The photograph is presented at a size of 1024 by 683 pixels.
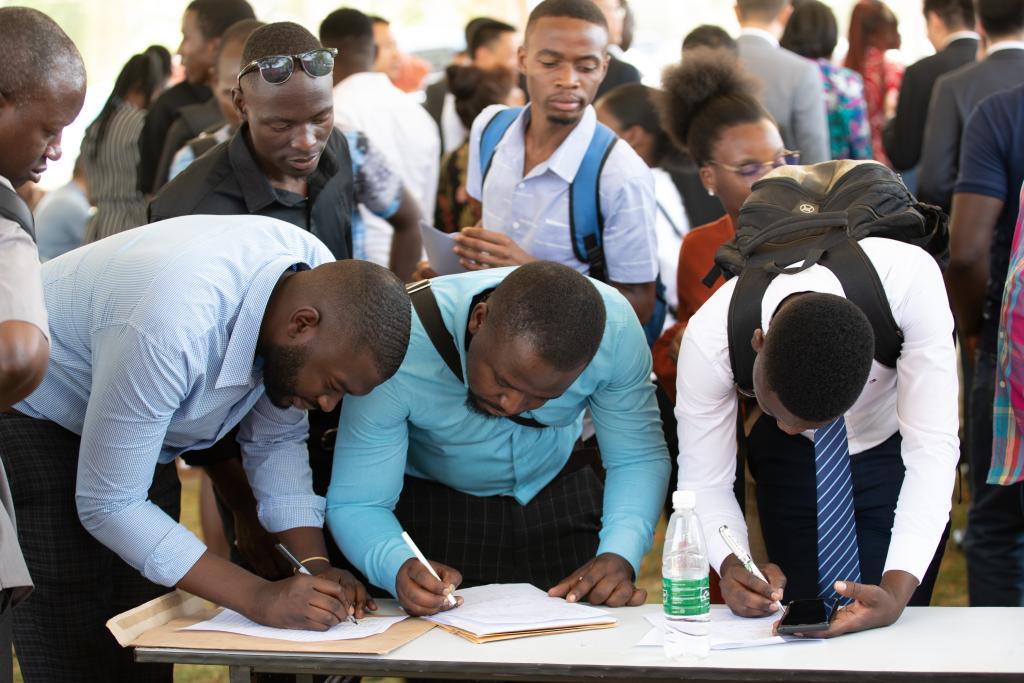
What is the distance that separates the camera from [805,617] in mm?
2164

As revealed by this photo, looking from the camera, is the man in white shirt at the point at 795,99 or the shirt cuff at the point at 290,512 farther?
the man in white shirt at the point at 795,99

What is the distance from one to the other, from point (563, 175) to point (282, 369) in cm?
119

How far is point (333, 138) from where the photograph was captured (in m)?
3.29

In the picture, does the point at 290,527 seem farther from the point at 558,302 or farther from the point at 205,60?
the point at 205,60

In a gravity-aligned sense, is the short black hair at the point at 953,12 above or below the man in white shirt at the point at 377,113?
above

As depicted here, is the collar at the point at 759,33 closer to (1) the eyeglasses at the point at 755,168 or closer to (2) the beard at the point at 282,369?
(1) the eyeglasses at the point at 755,168

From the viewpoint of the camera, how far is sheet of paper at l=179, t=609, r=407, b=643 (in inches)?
88.1

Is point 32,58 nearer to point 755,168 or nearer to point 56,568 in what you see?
point 56,568

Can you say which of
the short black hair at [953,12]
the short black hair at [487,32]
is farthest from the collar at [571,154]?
the short black hair at [487,32]

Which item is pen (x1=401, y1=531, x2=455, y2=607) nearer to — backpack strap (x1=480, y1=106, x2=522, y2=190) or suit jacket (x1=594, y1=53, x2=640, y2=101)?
backpack strap (x1=480, y1=106, x2=522, y2=190)

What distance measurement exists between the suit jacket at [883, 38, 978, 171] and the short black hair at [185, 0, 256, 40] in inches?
109

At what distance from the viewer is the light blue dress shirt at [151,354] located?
214 centimetres

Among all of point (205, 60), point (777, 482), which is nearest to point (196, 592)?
point (777, 482)

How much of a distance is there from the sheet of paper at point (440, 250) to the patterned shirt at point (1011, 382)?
133 cm
